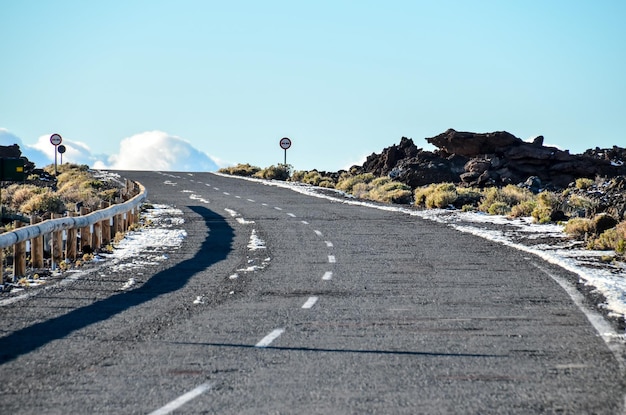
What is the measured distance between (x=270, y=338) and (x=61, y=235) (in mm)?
8372

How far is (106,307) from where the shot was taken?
10984 mm

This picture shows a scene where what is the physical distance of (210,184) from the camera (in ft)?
174

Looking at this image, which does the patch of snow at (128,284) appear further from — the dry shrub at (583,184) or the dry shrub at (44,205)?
the dry shrub at (583,184)

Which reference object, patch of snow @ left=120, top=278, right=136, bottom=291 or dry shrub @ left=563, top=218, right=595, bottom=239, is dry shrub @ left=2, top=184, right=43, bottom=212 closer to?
dry shrub @ left=563, top=218, right=595, bottom=239

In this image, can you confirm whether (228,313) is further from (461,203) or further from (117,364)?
(461,203)

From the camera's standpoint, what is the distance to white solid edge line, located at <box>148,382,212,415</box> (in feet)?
19.8

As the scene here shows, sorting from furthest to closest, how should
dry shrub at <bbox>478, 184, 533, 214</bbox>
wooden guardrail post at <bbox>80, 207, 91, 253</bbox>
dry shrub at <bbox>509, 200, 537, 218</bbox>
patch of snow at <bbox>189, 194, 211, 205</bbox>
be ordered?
1. patch of snow at <bbox>189, 194, 211, 205</bbox>
2. dry shrub at <bbox>478, 184, 533, 214</bbox>
3. dry shrub at <bbox>509, 200, 537, 218</bbox>
4. wooden guardrail post at <bbox>80, 207, 91, 253</bbox>

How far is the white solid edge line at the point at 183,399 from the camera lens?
6.03 m

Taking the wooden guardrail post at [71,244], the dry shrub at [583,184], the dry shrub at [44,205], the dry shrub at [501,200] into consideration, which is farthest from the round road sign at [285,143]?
the wooden guardrail post at [71,244]

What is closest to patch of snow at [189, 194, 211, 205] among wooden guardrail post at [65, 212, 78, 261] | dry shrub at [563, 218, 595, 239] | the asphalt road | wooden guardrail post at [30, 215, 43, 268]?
dry shrub at [563, 218, 595, 239]

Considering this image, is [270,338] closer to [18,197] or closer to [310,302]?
[310,302]

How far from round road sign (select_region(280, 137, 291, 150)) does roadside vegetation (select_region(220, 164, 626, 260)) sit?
400cm

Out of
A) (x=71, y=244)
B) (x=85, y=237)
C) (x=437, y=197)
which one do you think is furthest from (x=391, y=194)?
(x=71, y=244)

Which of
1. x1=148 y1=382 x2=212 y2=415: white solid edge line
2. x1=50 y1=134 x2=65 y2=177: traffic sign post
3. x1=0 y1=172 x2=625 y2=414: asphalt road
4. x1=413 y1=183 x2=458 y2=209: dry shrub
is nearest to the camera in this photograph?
x1=148 y1=382 x2=212 y2=415: white solid edge line
